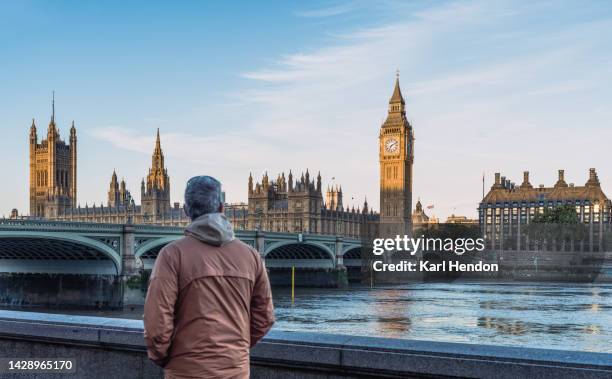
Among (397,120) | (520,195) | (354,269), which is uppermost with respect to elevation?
(397,120)

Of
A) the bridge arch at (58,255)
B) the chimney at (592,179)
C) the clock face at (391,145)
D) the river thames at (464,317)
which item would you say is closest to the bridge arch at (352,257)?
the river thames at (464,317)

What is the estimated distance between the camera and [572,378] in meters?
4.01

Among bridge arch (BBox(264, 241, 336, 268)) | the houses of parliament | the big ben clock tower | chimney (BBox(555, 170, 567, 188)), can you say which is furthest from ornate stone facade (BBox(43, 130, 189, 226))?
chimney (BBox(555, 170, 567, 188))

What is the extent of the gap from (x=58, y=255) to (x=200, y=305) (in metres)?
40.6

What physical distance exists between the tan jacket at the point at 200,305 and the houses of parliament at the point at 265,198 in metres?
74.8

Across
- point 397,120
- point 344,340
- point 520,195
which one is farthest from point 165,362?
point 520,195

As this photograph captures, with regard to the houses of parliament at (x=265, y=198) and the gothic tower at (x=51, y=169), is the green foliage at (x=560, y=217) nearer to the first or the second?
the houses of parliament at (x=265, y=198)

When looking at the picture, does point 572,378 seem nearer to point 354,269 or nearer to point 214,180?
point 214,180

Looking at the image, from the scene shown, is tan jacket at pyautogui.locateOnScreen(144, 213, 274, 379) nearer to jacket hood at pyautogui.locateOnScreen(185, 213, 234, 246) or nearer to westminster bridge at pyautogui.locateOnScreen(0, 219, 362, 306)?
jacket hood at pyautogui.locateOnScreen(185, 213, 234, 246)

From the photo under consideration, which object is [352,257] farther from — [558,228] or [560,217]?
[560,217]

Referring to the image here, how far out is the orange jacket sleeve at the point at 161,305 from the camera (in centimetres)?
331

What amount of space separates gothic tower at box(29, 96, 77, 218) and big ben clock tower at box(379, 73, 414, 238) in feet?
164

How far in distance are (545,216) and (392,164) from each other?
22250mm

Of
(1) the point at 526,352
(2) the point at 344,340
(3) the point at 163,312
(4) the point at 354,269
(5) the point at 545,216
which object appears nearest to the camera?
(3) the point at 163,312
